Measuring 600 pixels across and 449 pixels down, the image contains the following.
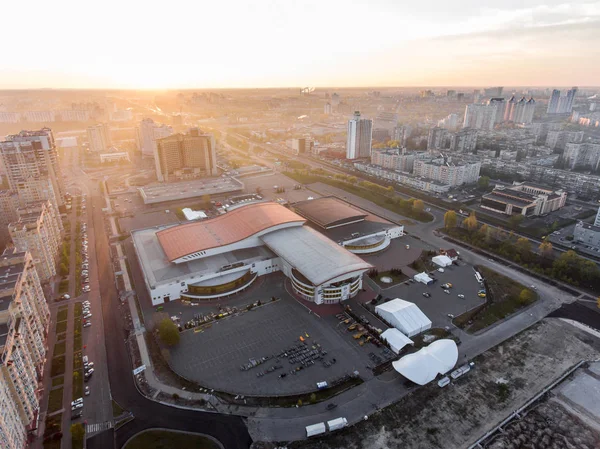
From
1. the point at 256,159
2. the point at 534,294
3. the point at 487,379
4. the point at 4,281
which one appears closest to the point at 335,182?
the point at 256,159

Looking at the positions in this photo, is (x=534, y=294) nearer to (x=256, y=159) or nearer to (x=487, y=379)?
(x=487, y=379)

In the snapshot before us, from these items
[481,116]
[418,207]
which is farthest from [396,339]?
[481,116]

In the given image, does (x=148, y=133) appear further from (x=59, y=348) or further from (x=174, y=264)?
(x=59, y=348)

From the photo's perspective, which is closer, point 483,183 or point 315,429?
point 315,429

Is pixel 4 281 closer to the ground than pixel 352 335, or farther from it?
farther from it

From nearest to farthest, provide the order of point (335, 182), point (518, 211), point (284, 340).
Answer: point (284, 340)
point (518, 211)
point (335, 182)

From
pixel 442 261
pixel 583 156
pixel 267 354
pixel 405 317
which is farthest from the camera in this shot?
pixel 583 156
